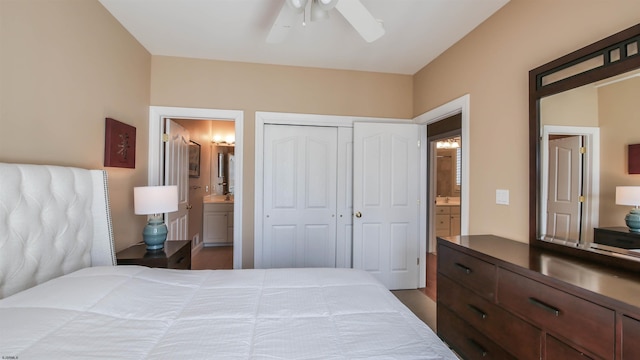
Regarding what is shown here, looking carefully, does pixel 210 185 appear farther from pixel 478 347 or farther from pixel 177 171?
pixel 478 347

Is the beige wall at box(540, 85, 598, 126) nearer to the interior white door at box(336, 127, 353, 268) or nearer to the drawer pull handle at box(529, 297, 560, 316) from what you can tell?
the drawer pull handle at box(529, 297, 560, 316)

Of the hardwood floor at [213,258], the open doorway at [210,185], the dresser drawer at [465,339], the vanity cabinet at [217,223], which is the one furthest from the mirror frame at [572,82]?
the vanity cabinet at [217,223]

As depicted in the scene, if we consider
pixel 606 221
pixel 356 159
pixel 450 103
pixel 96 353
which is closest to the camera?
pixel 96 353

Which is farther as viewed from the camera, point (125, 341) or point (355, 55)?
point (355, 55)

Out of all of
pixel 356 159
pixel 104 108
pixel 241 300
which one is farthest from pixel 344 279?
pixel 104 108

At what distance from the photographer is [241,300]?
1.18 m

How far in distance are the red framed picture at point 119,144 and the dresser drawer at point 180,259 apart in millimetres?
873

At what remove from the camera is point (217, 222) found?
488 cm

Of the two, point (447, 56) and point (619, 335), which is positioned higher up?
point (447, 56)

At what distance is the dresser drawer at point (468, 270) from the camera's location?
5.02 feet

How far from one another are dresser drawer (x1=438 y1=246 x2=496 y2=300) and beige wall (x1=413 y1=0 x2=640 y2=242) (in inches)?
18.0

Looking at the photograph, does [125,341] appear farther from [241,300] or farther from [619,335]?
[619,335]

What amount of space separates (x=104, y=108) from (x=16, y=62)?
73 cm

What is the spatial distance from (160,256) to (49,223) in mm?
810
